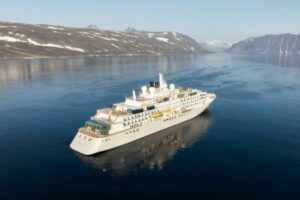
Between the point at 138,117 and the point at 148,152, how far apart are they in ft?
38.2

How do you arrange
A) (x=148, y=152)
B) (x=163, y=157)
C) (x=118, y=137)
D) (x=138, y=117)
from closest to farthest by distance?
1. (x=163, y=157)
2. (x=148, y=152)
3. (x=118, y=137)
4. (x=138, y=117)

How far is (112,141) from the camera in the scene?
211 ft

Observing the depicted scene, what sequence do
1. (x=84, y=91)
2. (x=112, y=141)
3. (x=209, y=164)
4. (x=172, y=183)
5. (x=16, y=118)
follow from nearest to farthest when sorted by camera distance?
(x=172, y=183), (x=209, y=164), (x=112, y=141), (x=16, y=118), (x=84, y=91)

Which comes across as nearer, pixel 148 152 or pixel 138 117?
pixel 148 152

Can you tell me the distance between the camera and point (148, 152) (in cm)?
6284

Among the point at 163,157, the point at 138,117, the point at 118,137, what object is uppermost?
the point at 138,117

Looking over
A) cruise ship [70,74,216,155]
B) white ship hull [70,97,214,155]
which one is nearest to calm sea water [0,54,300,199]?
white ship hull [70,97,214,155]

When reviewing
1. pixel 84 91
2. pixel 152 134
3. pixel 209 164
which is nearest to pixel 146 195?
pixel 209 164

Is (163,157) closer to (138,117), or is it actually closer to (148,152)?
(148,152)

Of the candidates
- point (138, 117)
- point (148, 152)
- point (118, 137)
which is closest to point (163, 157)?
point (148, 152)

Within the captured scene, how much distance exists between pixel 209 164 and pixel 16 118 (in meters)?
64.5

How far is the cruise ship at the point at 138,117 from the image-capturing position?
63188 millimetres

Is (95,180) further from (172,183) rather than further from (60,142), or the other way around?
(60,142)

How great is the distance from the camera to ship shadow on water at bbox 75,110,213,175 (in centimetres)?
5584
